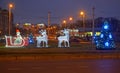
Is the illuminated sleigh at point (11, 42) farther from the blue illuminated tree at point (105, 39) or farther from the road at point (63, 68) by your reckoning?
the road at point (63, 68)

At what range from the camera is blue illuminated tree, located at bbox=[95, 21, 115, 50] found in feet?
155

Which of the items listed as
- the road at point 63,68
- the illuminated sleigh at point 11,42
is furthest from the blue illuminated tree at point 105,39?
the road at point 63,68

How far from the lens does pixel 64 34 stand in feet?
189

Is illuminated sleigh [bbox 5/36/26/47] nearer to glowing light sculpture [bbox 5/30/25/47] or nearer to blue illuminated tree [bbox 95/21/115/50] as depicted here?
glowing light sculpture [bbox 5/30/25/47]

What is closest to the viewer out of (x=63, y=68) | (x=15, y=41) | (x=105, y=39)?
(x=63, y=68)

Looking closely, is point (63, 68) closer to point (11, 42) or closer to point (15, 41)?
point (15, 41)

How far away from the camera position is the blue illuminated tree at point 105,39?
47.2m

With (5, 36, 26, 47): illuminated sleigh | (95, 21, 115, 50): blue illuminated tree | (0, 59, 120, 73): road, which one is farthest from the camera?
(5, 36, 26, 47): illuminated sleigh

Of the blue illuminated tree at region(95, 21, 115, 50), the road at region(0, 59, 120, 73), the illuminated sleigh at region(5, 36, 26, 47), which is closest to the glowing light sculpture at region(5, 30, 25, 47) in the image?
the illuminated sleigh at region(5, 36, 26, 47)

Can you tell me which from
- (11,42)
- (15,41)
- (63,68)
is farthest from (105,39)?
(63,68)

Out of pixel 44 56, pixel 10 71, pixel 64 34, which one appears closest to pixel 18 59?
pixel 44 56

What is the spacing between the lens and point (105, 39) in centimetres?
4722

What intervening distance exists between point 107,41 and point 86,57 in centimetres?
1500

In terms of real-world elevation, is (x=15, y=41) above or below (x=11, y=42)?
above
